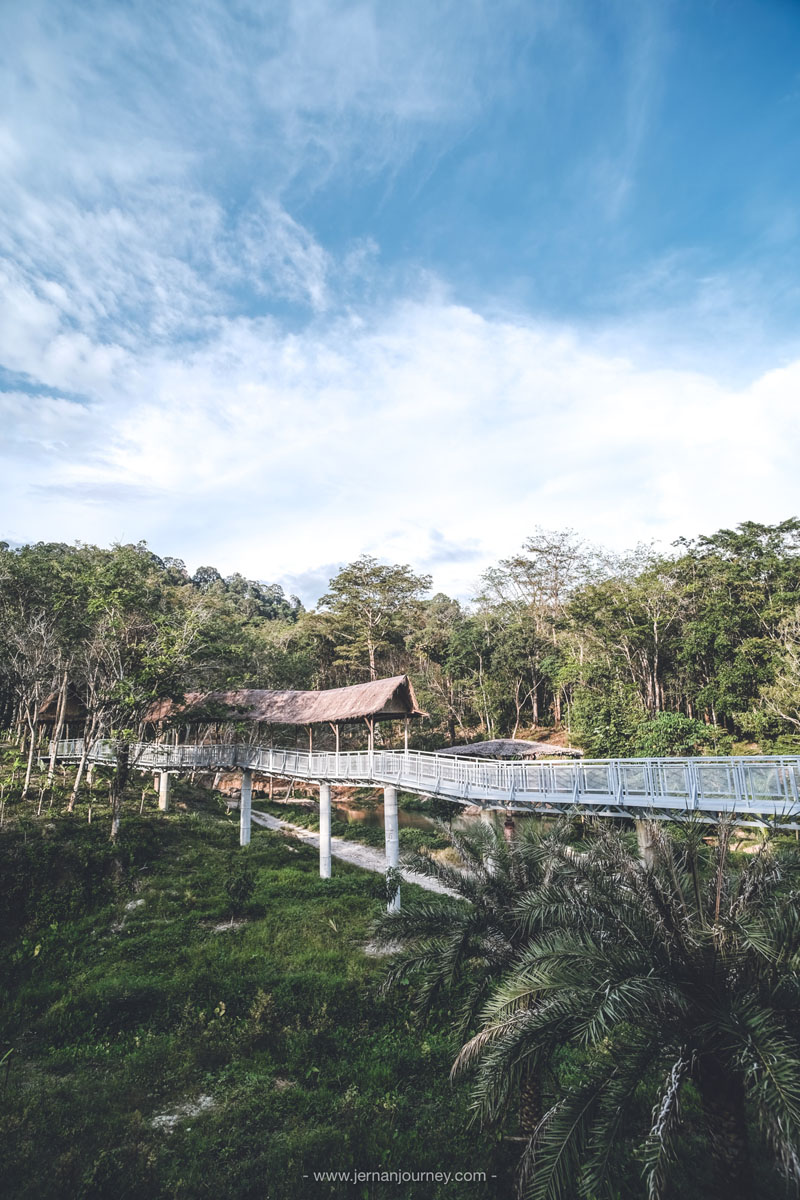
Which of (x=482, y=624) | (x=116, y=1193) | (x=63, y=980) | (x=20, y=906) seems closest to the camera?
(x=116, y=1193)

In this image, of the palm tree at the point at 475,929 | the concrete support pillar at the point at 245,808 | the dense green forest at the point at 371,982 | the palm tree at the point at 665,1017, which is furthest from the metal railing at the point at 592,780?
the concrete support pillar at the point at 245,808

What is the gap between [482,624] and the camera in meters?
46.4

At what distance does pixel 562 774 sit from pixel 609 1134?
349 inches

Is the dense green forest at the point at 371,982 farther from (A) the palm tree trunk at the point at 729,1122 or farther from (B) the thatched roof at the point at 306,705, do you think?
(B) the thatched roof at the point at 306,705

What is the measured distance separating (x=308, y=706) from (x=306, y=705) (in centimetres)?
27

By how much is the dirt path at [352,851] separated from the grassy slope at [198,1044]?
4.24 meters

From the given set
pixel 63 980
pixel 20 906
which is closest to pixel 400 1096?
pixel 63 980

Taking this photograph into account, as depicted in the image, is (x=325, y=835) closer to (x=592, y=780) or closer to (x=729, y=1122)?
(x=592, y=780)

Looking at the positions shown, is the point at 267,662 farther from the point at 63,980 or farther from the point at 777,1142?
the point at 777,1142

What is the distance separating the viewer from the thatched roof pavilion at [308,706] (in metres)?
21.4

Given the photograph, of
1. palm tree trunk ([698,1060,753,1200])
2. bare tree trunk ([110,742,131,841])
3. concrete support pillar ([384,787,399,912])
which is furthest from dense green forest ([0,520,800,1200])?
concrete support pillar ([384,787,399,912])

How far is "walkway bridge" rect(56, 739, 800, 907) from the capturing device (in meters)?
10.6

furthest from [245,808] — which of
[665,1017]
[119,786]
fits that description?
[665,1017]

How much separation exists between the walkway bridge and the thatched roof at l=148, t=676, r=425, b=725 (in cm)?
163
